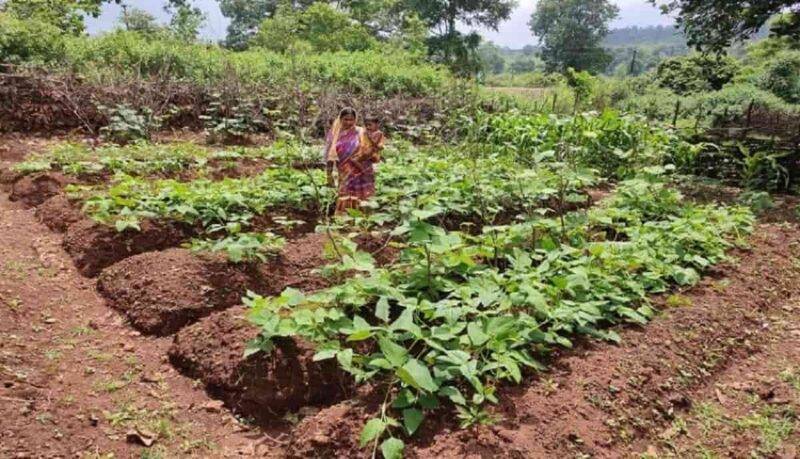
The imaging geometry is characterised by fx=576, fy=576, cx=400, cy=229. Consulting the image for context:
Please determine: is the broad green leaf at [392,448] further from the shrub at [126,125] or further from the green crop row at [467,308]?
the shrub at [126,125]

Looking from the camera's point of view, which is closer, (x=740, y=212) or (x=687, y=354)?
(x=687, y=354)

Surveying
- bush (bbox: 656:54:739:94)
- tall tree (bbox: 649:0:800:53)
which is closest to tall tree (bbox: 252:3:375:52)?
bush (bbox: 656:54:739:94)

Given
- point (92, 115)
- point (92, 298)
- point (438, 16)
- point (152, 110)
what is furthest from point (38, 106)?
point (438, 16)

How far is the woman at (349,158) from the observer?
17.3 feet

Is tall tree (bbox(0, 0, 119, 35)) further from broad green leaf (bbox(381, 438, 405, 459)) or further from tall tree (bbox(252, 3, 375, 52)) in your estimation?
broad green leaf (bbox(381, 438, 405, 459))

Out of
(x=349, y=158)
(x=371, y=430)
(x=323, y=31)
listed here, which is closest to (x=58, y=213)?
(x=349, y=158)

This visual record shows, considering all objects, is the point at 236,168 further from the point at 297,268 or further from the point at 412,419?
the point at 412,419

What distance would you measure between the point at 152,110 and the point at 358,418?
793 cm

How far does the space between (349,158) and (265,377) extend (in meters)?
2.72

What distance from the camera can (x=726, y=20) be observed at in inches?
364

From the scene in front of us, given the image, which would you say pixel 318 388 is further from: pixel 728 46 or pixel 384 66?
pixel 384 66

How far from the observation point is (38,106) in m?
8.64

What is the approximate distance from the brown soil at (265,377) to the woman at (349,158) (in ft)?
7.89

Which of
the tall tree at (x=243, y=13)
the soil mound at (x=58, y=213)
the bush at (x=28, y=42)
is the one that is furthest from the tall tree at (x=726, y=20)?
the tall tree at (x=243, y=13)
